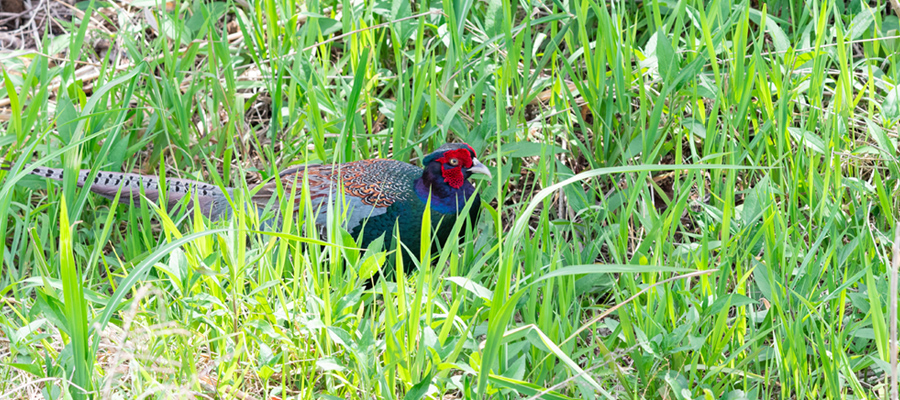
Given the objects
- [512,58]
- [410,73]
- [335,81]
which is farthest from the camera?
[335,81]

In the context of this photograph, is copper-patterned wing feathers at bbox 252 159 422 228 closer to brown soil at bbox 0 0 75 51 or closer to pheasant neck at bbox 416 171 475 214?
pheasant neck at bbox 416 171 475 214

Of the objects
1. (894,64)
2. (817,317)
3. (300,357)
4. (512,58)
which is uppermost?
(512,58)

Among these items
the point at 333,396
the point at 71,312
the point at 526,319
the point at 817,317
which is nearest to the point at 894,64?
the point at 817,317

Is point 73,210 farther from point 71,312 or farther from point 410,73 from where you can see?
point 410,73

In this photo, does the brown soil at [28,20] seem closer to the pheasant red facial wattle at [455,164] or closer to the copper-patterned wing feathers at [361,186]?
the copper-patterned wing feathers at [361,186]

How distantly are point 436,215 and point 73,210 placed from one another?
4.13 ft

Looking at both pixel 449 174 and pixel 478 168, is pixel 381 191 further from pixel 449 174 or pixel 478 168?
pixel 478 168

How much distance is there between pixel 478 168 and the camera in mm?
3166

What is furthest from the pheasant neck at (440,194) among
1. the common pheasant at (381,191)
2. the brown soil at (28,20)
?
the brown soil at (28,20)

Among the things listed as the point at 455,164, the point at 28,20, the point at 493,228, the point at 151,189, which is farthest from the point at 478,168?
the point at 28,20

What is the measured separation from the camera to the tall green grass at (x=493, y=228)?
7.22ft

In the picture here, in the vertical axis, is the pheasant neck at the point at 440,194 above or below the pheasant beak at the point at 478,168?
below

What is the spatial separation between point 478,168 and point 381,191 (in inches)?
14.6

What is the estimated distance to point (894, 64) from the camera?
10.3 ft
